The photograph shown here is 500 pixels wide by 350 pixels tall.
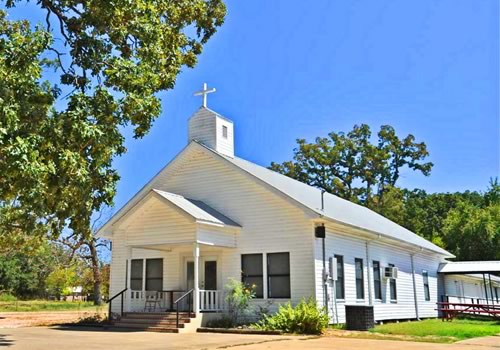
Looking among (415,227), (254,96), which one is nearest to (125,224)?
(254,96)

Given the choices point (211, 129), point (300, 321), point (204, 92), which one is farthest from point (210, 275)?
point (204, 92)

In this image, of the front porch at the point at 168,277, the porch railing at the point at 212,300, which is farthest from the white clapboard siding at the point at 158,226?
the porch railing at the point at 212,300

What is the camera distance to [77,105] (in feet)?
38.2

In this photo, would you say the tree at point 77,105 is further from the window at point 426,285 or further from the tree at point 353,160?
the tree at point 353,160

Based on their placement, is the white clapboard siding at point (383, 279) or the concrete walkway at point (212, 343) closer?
the concrete walkway at point (212, 343)

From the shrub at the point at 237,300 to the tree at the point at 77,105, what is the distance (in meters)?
7.34

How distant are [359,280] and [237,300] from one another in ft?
18.0

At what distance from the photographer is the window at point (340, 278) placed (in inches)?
808

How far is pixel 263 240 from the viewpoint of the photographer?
2039cm

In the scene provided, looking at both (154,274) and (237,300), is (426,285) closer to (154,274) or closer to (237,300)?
(237,300)

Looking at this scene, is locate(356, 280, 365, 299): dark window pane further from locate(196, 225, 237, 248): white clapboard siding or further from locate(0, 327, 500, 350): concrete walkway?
locate(0, 327, 500, 350): concrete walkway

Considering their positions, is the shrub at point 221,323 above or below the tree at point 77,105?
below

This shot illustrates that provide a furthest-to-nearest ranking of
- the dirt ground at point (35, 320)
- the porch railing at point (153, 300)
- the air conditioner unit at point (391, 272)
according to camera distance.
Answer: the air conditioner unit at point (391, 272), the dirt ground at point (35, 320), the porch railing at point (153, 300)

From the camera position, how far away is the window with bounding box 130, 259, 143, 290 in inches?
882
